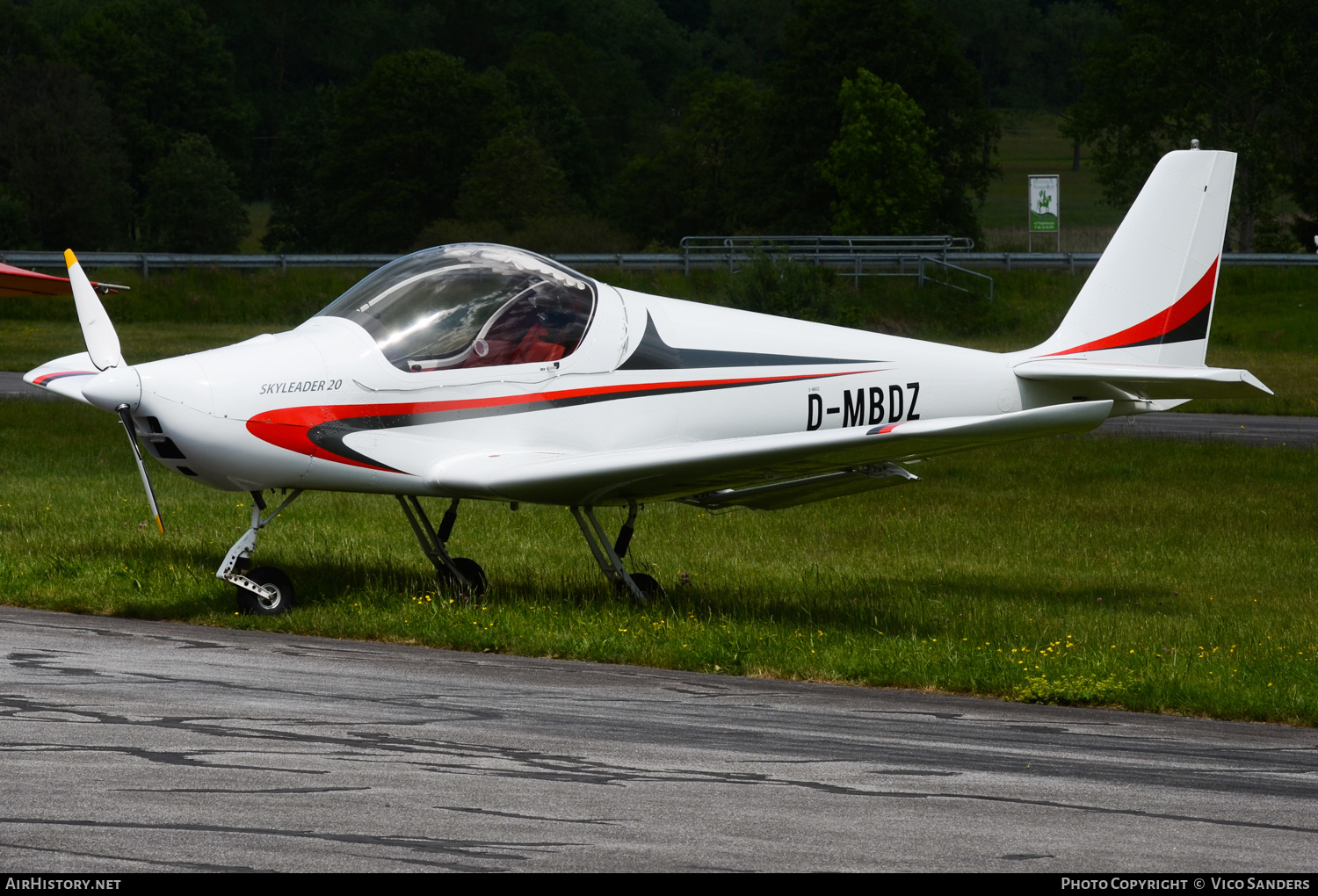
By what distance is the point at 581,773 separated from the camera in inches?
223

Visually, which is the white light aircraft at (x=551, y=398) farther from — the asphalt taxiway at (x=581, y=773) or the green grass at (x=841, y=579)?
the asphalt taxiway at (x=581, y=773)

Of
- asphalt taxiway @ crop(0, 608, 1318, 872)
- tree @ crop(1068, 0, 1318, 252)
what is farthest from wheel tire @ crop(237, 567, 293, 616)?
tree @ crop(1068, 0, 1318, 252)

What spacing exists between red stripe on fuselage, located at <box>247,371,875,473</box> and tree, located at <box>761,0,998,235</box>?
5770cm

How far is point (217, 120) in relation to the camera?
91.1 metres

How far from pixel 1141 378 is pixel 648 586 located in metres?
3.64

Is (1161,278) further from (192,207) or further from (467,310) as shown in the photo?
(192,207)

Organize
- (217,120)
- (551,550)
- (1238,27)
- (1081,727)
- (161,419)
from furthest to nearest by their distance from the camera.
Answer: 1. (217,120)
2. (1238,27)
3. (551,550)
4. (161,419)
5. (1081,727)

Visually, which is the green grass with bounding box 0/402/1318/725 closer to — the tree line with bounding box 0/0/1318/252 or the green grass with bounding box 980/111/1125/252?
the tree line with bounding box 0/0/1318/252

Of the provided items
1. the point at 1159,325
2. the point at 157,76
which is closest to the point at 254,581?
the point at 1159,325

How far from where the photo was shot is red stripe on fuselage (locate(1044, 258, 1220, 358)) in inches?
424

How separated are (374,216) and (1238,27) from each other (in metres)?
41.7

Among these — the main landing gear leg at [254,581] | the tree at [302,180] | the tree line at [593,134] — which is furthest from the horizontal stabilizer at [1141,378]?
the tree at [302,180]

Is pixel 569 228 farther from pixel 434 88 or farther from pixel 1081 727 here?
pixel 1081 727
